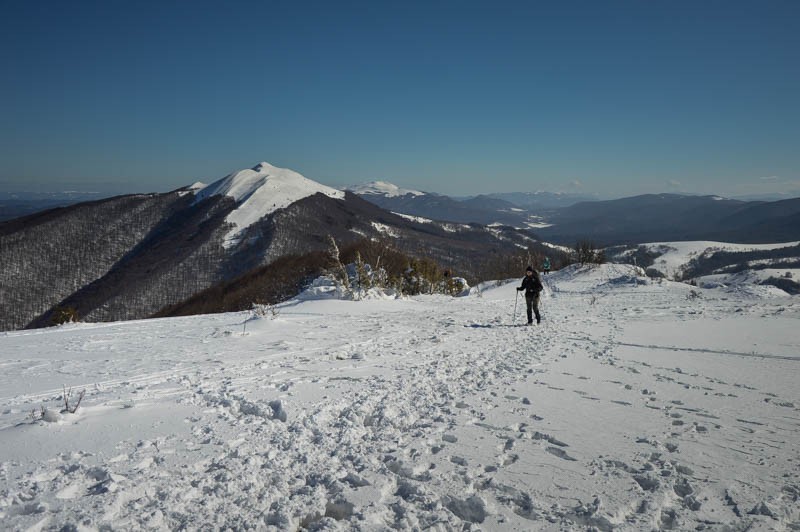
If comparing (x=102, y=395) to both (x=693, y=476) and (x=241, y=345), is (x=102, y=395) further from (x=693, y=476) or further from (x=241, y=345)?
(x=693, y=476)

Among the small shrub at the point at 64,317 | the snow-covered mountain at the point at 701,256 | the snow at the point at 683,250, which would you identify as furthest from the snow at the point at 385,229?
the small shrub at the point at 64,317

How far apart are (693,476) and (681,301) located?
16.6m

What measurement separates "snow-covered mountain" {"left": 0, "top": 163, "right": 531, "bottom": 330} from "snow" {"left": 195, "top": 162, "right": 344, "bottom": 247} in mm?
485

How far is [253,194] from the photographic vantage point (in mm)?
167750

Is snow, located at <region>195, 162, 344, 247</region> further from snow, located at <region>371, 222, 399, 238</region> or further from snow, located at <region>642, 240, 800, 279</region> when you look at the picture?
snow, located at <region>642, 240, 800, 279</region>

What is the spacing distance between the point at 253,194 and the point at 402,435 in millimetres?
177764

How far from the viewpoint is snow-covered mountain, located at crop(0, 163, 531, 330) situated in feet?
361

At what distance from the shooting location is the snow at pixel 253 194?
482 feet

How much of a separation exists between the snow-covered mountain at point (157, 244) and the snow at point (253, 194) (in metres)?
0.49

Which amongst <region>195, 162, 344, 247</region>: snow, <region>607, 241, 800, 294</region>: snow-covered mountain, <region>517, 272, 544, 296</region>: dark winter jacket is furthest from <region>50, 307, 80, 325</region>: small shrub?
<region>607, 241, 800, 294</region>: snow-covered mountain

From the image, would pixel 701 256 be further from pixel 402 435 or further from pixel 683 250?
pixel 402 435

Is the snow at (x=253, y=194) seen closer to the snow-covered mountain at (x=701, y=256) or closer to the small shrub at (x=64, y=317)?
the small shrub at (x=64, y=317)

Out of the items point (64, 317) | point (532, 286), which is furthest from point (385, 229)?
point (532, 286)

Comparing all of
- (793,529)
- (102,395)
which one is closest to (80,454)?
(102,395)
